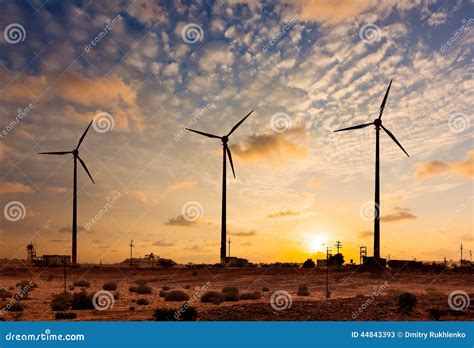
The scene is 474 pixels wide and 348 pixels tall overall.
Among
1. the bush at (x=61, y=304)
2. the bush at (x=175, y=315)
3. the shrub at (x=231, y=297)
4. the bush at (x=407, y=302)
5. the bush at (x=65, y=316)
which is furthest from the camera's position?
the shrub at (x=231, y=297)

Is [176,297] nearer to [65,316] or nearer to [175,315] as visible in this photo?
[65,316]

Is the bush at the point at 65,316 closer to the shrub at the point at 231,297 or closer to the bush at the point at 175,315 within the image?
the bush at the point at 175,315

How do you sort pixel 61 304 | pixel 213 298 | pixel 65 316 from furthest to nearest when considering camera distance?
pixel 213 298 → pixel 61 304 → pixel 65 316

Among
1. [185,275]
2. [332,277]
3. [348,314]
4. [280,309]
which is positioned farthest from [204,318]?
[185,275]

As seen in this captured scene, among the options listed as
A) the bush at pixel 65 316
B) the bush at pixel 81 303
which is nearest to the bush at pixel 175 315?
the bush at pixel 65 316

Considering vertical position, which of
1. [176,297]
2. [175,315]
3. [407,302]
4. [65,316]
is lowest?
[65,316]

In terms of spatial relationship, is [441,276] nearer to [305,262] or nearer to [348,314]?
[348,314]

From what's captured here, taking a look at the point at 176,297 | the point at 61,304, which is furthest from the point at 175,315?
the point at 176,297

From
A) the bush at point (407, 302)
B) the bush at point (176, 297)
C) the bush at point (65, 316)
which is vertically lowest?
the bush at point (65, 316)

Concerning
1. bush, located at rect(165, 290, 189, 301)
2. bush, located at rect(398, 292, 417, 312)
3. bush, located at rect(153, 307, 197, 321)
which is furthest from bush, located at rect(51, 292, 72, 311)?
bush, located at rect(398, 292, 417, 312)

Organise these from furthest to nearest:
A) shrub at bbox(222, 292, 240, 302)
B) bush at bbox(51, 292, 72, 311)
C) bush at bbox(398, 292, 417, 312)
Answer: shrub at bbox(222, 292, 240, 302), bush at bbox(51, 292, 72, 311), bush at bbox(398, 292, 417, 312)

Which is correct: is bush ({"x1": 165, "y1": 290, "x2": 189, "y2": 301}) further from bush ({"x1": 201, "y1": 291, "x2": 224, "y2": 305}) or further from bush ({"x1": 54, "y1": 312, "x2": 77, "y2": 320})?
bush ({"x1": 54, "y1": 312, "x2": 77, "y2": 320})
